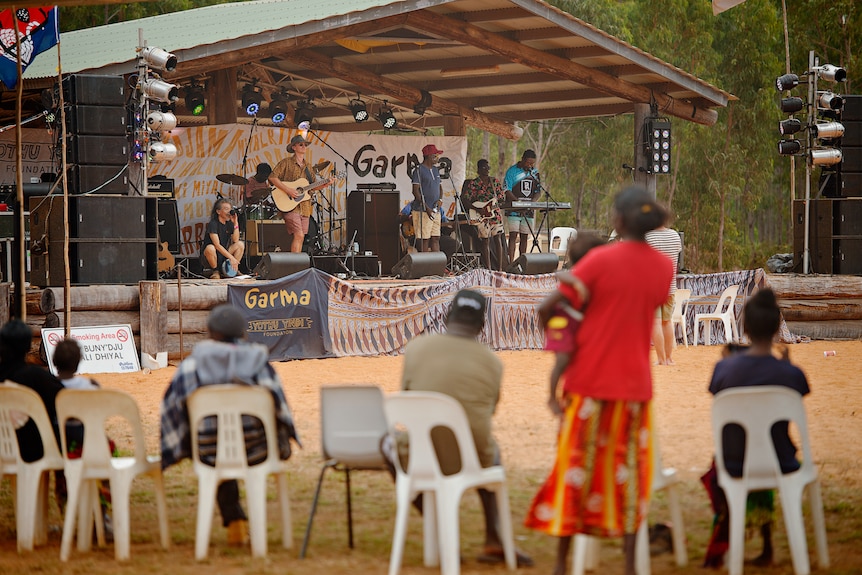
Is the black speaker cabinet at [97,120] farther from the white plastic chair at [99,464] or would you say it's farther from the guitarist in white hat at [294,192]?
the white plastic chair at [99,464]

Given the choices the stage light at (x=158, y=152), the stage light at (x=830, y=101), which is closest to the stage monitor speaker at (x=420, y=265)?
the stage light at (x=158, y=152)

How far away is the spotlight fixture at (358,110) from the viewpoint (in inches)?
771

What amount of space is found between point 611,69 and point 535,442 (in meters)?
10.7

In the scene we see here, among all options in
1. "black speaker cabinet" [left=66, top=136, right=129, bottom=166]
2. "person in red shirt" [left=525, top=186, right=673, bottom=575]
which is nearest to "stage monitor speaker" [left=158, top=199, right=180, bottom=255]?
"black speaker cabinet" [left=66, top=136, right=129, bottom=166]

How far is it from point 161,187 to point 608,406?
12.9 m

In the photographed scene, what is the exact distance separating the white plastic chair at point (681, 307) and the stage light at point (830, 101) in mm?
3898

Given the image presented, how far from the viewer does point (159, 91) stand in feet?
43.0

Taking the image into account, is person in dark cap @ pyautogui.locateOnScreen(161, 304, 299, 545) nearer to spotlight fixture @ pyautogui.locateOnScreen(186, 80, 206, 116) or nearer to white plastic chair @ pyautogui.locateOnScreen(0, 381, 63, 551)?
white plastic chair @ pyautogui.locateOnScreen(0, 381, 63, 551)

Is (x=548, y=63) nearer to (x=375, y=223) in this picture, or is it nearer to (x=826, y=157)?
(x=375, y=223)

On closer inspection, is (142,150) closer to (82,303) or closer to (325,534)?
→ (82,303)

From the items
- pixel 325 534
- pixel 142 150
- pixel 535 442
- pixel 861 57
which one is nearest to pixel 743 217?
pixel 861 57

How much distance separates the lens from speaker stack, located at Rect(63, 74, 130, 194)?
12.6 meters

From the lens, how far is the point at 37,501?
5.53 m

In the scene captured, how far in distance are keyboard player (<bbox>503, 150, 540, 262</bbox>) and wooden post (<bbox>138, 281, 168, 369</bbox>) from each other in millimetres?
6723
